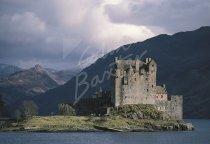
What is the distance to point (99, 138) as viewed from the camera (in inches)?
5640

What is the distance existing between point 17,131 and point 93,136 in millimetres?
21680

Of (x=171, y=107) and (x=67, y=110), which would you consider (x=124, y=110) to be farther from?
(x=67, y=110)

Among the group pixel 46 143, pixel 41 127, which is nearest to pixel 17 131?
pixel 41 127

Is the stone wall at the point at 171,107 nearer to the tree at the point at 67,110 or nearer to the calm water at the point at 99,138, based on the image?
the calm water at the point at 99,138

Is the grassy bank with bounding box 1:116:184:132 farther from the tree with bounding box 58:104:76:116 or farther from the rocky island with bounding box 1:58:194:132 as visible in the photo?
the tree with bounding box 58:104:76:116

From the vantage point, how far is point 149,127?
551 feet

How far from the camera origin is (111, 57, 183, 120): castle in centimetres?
17388

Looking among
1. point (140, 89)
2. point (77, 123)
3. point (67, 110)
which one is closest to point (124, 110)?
point (140, 89)

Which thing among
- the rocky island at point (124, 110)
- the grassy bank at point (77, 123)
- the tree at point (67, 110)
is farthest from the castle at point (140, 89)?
the tree at point (67, 110)

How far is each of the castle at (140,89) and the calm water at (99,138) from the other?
1490 cm

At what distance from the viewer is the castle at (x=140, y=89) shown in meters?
174

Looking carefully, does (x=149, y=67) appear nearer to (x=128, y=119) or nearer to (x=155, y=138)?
(x=128, y=119)

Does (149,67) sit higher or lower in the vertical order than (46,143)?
higher

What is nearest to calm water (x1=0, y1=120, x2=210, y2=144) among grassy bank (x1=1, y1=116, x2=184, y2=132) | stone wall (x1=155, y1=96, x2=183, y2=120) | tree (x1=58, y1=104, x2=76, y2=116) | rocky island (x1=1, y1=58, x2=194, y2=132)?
grassy bank (x1=1, y1=116, x2=184, y2=132)
